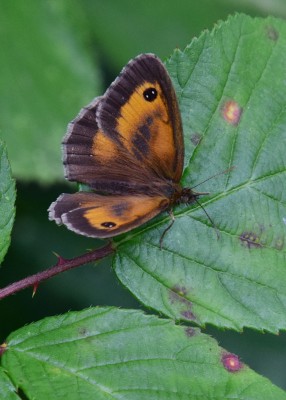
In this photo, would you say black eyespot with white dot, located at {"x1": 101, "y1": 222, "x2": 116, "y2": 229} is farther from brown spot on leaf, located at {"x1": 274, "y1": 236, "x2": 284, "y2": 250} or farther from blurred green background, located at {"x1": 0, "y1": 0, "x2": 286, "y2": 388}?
blurred green background, located at {"x1": 0, "y1": 0, "x2": 286, "y2": 388}

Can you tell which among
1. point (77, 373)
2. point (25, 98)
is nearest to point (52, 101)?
point (25, 98)

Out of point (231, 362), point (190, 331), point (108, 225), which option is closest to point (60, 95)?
point (108, 225)

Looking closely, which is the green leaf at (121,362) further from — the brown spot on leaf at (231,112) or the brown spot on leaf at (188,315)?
the brown spot on leaf at (231,112)

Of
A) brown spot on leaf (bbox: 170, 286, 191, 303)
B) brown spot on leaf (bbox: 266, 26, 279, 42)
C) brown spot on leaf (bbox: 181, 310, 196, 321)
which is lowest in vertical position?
brown spot on leaf (bbox: 181, 310, 196, 321)

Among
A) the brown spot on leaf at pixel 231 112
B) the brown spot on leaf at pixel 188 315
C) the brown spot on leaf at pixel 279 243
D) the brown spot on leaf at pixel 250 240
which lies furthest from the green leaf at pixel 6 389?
the brown spot on leaf at pixel 231 112

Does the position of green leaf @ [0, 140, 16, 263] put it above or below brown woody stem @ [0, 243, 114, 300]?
above

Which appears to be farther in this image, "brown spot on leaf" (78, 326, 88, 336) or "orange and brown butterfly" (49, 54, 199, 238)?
"orange and brown butterfly" (49, 54, 199, 238)

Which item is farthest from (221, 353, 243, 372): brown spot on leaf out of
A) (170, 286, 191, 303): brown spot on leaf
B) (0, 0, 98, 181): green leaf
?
(0, 0, 98, 181): green leaf
